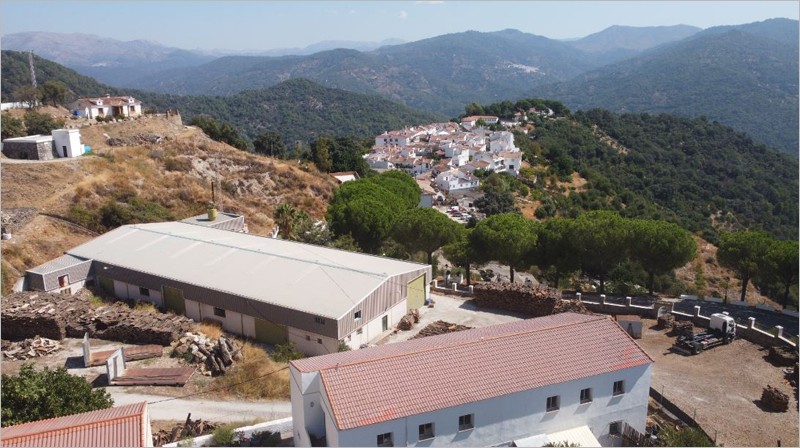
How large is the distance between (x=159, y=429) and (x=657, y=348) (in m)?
19.4

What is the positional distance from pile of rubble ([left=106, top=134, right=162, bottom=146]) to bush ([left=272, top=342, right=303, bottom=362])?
123 feet

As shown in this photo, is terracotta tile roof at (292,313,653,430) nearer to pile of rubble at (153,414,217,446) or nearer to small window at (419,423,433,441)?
small window at (419,423,433,441)

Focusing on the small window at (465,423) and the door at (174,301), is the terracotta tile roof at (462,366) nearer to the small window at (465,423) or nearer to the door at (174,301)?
the small window at (465,423)

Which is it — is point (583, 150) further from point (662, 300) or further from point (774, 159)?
point (662, 300)

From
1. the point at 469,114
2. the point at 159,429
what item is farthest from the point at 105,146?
the point at 469,114

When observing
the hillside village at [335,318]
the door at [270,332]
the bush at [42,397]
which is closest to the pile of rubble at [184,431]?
the hillside village at [335,318]

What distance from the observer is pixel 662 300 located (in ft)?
99.4

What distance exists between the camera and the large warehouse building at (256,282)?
2295 centimetres

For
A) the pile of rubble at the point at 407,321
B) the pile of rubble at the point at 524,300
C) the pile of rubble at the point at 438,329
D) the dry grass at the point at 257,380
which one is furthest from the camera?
the pile of rubble at the point at 524,300

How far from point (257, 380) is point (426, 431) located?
807 centimetres

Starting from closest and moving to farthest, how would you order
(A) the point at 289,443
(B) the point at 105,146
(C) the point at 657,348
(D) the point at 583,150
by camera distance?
(A) the point at 289,443 < (C) the point at 657,348 < (B) the point at 105,146 < (D) the point at 583,150

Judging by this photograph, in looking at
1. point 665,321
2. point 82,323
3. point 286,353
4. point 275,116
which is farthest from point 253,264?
point 275,116

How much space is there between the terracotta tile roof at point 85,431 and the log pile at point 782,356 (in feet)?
74.1

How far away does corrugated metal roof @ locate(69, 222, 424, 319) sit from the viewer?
78.5 ft
